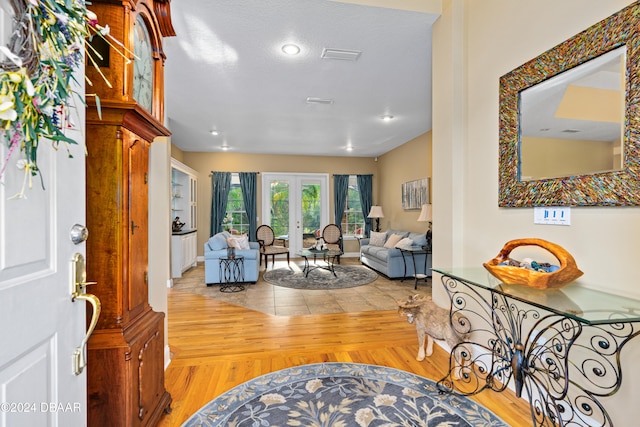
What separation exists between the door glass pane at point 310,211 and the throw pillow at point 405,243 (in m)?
2.86

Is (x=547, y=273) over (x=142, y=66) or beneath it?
beneath

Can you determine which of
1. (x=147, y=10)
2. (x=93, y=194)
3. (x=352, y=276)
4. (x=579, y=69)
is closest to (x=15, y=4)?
(x=93, y=194)

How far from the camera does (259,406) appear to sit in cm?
196

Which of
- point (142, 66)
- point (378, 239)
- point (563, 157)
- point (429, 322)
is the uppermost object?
point (142, 66)

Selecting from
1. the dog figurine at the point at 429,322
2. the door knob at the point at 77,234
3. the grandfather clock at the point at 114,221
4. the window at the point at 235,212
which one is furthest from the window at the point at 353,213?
the door knob at the point at 77,234

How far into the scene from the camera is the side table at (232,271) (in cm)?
500

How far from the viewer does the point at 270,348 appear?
109 inches

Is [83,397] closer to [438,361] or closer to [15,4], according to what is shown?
[15,4]

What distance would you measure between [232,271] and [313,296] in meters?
1.55

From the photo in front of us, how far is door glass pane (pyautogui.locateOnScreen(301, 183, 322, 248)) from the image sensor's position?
8188mm

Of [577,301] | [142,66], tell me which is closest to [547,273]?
[577,301]

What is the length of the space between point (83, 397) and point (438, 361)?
2.45 metres

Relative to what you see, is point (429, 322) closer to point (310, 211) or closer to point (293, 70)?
point (293, 70)

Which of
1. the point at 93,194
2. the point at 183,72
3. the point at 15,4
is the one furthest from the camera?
the point at 183,72
